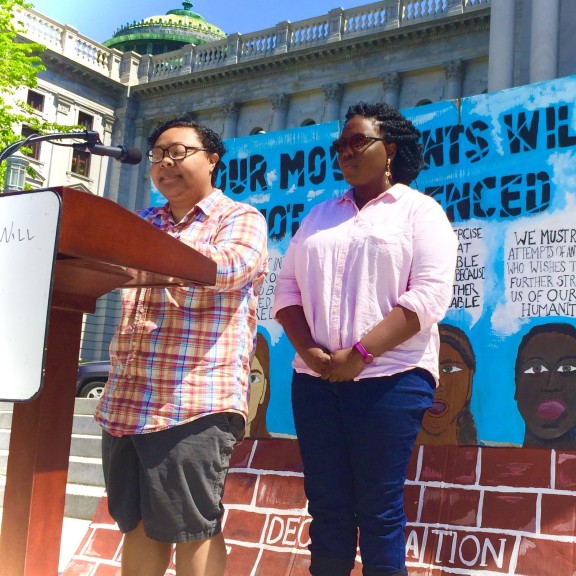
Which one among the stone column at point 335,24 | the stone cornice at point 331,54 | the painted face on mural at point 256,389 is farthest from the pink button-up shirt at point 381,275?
the stone column at point 335,24

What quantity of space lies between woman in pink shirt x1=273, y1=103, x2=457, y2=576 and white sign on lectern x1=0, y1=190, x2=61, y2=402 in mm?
916

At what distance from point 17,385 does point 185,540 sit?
788 mm

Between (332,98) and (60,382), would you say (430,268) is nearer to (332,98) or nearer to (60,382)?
(60,382)

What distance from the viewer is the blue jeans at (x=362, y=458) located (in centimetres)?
200

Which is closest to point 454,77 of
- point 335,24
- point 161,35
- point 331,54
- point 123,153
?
point 331,54

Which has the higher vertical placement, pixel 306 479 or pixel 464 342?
pixel 464 342

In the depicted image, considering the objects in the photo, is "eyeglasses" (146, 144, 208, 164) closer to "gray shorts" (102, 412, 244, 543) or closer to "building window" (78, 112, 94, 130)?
"gray shorts" (102, 412, 244, 543)

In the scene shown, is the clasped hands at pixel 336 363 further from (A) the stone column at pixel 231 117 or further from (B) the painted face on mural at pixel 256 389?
(A) the stone column at pixel 231 117

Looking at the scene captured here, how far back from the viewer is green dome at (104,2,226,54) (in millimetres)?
40719

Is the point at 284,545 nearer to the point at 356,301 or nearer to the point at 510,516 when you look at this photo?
the point at 510,516

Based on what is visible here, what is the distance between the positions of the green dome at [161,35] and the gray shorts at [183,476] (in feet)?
136

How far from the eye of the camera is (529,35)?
17531 millimetres

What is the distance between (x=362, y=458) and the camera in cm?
204

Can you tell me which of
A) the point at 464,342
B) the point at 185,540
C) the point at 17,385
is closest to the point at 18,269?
the point at 17,385
